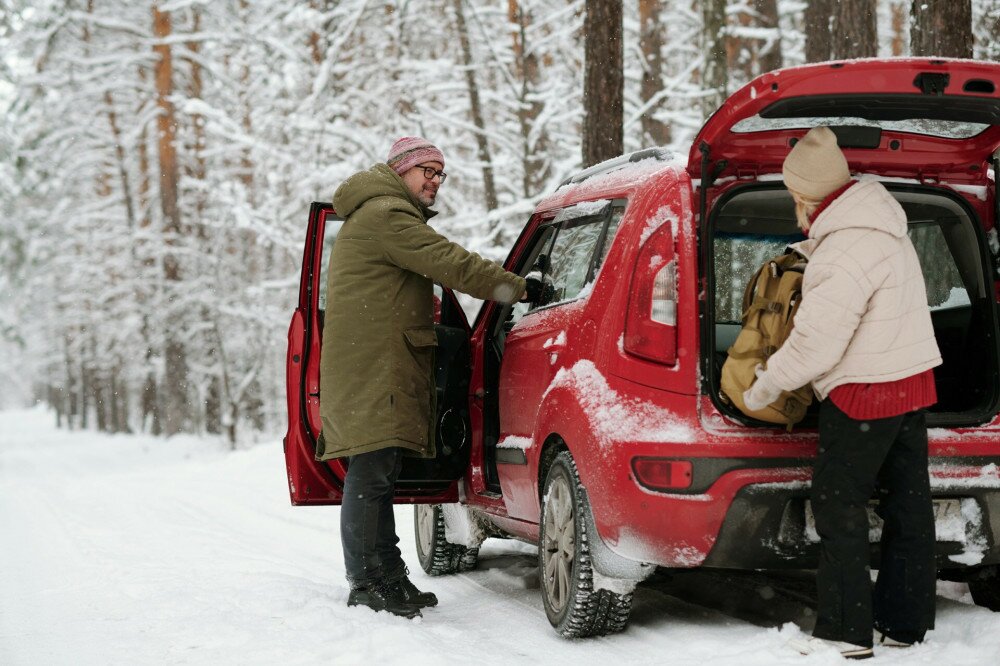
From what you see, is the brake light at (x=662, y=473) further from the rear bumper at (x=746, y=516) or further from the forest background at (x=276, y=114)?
the forest background at (x=276, y=114)

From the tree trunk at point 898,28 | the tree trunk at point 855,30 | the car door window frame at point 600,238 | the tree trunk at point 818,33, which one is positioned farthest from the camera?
the tree trunk at point 898,28

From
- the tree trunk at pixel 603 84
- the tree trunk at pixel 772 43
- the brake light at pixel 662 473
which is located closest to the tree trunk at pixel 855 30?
the tree trunk at pixel 603 84

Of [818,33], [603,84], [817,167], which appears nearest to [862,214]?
[817,167]

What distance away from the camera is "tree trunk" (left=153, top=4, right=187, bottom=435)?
79.6ft

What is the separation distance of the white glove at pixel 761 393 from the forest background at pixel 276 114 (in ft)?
15.2

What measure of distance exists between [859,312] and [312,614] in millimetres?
2604

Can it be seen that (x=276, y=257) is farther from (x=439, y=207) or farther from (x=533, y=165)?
(x=533, y=165)

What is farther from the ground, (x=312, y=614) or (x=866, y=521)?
(x=866, y=521)

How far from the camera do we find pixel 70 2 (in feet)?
67.7

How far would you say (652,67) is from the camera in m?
16.6

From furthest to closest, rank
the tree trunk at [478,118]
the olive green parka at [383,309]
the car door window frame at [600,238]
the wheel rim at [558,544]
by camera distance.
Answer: the tree trunk at [478,118]
the olive green parka at [383,309]
the car door window frame at [600,238]
the wheel rim at [558,544]

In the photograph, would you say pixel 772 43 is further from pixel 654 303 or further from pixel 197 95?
pixel 654 303

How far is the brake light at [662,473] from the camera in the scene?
3.78 m

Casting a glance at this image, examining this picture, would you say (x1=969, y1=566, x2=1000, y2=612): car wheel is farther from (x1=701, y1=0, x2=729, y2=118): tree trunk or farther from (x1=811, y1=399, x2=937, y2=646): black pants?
(x1=701, y1=0, x2=729, y2=118): tree trunk
